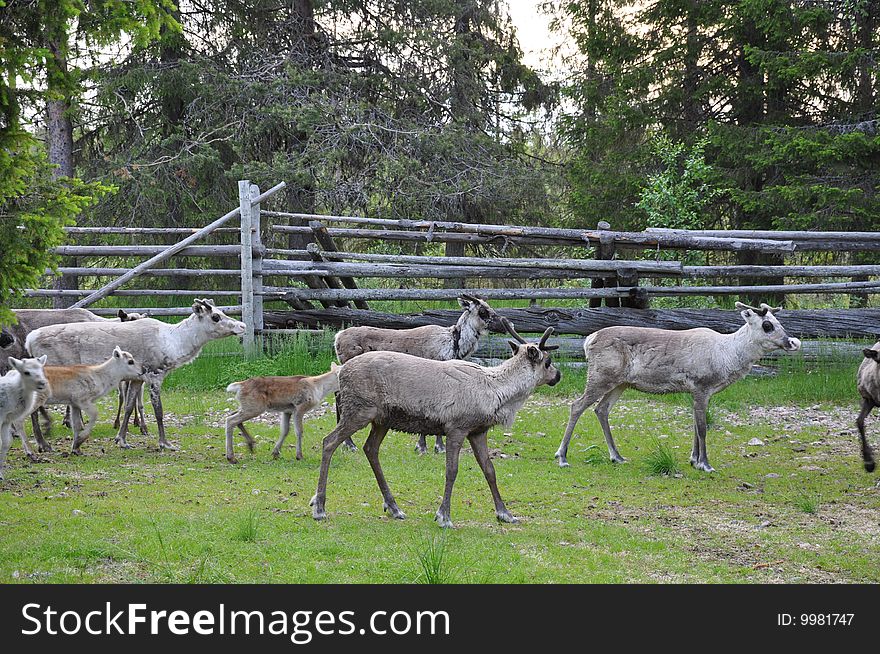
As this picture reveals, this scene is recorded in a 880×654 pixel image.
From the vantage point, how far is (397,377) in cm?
720

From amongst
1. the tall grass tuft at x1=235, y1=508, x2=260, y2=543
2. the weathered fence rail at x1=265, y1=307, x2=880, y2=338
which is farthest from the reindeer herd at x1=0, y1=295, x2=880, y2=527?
the weathered fence rail at x1=265, y1=307, x2=880, y2=338

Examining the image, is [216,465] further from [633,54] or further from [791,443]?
[633,54]

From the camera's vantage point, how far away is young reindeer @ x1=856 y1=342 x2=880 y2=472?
29.5 feet

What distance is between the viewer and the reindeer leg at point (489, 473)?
7324 mm

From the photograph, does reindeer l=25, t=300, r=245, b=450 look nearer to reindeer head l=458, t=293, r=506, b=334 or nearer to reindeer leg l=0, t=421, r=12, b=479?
reindeer leg l=0, t=421, r=12, b=479

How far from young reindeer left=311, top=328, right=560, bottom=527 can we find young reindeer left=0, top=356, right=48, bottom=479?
303 cm

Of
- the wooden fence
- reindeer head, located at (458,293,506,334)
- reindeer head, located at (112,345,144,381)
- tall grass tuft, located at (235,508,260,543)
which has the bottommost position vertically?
tall grass tuft, located at (235,508,260,543)

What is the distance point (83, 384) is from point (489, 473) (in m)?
4.69

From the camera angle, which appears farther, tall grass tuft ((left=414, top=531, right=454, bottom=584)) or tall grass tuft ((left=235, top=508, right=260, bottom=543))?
tall grass tuft ((left=235, top=508, right=260, bottom=543))

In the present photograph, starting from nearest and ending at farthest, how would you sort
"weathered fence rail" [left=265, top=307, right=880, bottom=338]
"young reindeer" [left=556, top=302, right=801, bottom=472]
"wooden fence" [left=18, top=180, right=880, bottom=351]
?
"young reindeer" [left=556, top=302, right=801, bottom=472]
"weathered fence rail" [left=265, top=307, right=880, bottom=338]
"wooden fence" [left=18, top=180, right=880, bottom=351]

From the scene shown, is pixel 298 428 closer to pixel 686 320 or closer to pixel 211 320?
pixel 211 320

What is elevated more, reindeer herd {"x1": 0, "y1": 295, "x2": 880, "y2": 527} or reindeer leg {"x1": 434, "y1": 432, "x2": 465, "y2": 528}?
reindeer herd {"x1": 0, "y1": 295, "x2": 880, "y2": 527}

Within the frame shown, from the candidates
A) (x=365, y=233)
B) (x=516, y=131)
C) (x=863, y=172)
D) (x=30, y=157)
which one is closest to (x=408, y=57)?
(x=516, y=131)

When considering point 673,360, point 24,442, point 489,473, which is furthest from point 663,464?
point 24,442
